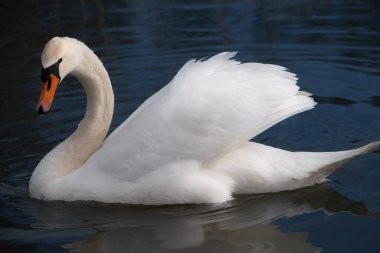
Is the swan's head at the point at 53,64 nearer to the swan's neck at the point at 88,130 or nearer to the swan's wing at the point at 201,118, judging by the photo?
the swan's neck at the point at 88,130

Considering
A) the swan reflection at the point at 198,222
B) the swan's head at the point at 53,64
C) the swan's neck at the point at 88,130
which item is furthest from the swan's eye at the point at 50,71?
the swan reflection at the point at 198,222

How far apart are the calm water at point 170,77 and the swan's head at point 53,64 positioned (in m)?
0.79

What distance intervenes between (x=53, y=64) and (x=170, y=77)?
3.47 m

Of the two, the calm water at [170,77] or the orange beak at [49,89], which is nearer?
the calm water at [170,77]

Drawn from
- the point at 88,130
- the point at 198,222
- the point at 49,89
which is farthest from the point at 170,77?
the point at 198,222

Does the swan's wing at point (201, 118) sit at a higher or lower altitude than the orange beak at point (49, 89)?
lower

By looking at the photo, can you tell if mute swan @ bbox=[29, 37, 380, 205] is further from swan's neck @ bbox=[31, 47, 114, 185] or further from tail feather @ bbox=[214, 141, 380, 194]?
swan's neck @ bbox=[31, 47, 114, 185]

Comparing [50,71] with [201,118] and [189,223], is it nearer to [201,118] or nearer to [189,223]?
[201,118]

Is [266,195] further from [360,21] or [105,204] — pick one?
[360,21]

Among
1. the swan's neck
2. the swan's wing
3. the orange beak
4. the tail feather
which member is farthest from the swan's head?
the tail feather

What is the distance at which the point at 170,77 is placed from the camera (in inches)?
354

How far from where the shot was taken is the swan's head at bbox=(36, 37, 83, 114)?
5.57 metres

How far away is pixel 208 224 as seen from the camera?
5387 millimetres

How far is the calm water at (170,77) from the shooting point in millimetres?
5227
